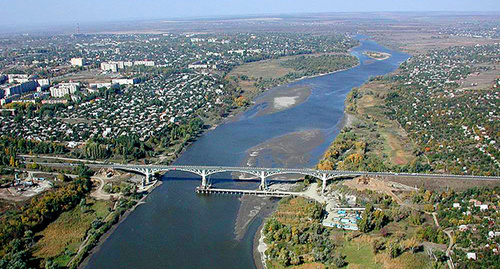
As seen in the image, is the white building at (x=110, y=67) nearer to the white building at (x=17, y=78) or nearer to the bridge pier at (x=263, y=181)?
the white building at (x=17, y=78)

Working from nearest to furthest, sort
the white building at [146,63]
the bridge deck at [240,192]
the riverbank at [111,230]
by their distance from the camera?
the riverbank at [111,230] < the bridge deck at [240,192] < the white building at [146,63]

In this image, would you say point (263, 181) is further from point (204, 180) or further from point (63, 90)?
point (63, 90)

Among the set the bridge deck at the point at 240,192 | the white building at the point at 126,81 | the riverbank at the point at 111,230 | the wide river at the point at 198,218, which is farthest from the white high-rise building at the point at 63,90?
the bridge deck at the point at 240,192

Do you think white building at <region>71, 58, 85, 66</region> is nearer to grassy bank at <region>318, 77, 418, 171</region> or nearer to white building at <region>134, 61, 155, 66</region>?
white building at <region>134, 61, 155, 66</region>

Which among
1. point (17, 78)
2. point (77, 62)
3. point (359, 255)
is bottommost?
point (359, 255)

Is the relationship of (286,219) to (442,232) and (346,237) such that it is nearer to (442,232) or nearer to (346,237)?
(346,237)

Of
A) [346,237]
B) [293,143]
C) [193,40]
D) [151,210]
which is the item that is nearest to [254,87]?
[293,143]

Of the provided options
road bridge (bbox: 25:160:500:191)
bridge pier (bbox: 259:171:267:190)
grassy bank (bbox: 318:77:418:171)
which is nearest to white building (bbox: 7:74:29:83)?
road bridge (bbox: 25:160:500:191)

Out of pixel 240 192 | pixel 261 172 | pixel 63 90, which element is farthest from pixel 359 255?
pixel 63 90

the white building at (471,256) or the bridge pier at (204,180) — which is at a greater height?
the bridge pier at (204,180)
